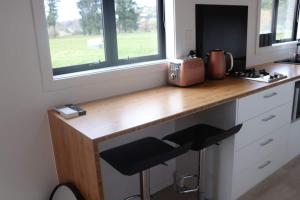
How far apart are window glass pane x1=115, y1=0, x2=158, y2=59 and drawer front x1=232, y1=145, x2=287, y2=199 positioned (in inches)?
46.7

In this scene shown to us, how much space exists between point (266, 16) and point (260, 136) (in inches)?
67.2

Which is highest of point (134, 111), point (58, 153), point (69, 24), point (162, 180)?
point (69, 24)

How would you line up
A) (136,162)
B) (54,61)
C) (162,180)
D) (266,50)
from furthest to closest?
1. (266,50)
2. (162,180)
3. (54,61)
4. (136,162)

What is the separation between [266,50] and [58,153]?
2.57m

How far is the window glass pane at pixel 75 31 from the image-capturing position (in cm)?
165

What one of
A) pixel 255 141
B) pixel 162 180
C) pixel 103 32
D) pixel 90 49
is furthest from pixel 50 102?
pixel 255 141

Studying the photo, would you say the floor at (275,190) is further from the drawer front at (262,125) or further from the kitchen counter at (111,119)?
the kitchen counter at (111,119)

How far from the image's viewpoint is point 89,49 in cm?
183

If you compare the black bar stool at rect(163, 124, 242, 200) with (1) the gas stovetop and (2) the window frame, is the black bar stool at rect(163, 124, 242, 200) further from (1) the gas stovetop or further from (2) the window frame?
(2) the window frame

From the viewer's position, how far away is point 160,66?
209cm

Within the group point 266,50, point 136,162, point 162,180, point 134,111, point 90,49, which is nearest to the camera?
point 136,162

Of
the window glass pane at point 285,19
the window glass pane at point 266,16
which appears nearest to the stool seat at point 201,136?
the window glass pane at point 266,16

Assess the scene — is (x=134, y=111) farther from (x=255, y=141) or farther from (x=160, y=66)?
(x=255, y=141)

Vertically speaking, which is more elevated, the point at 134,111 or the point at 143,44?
the point at 143,44
